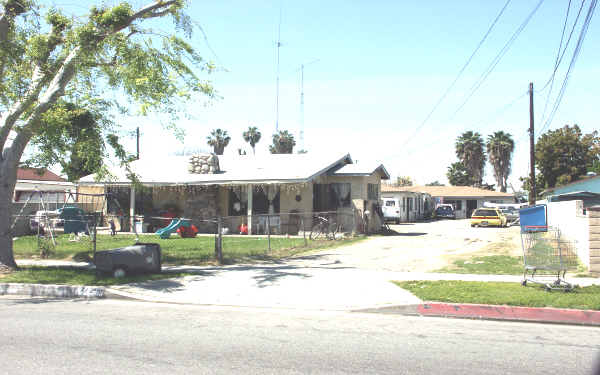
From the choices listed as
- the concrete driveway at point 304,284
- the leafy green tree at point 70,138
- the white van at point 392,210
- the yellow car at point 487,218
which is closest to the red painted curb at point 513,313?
the concrete driveway at point 304,284

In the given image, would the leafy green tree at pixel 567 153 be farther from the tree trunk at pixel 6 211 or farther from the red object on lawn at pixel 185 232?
the tree trunk at pixel 6 211

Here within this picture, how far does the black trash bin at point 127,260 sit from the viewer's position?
11.8 meters

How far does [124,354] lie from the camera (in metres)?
5.96

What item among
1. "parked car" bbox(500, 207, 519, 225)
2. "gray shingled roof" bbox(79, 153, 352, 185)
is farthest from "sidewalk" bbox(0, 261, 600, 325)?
"parked car" bbox(500, 207, 519, 225)

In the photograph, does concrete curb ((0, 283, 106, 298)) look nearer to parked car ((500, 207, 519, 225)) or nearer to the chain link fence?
the chain link fence

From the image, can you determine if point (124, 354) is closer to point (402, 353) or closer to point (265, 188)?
point (402, 353)

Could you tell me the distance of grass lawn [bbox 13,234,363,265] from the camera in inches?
598

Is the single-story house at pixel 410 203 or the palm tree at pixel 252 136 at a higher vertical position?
the palm tree at pixel 252 136

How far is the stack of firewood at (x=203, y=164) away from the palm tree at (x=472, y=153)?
48.1 metres

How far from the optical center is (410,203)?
44344 millimetres

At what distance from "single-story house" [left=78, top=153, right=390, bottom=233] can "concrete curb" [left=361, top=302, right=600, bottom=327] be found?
559 inches

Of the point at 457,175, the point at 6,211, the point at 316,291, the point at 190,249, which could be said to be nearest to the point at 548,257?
the point at 316,291

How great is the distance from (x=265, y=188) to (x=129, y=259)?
543 inches

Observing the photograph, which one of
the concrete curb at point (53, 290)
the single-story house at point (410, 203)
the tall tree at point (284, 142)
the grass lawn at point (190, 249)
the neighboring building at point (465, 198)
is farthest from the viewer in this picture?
the tall tree at point (284, 142)
